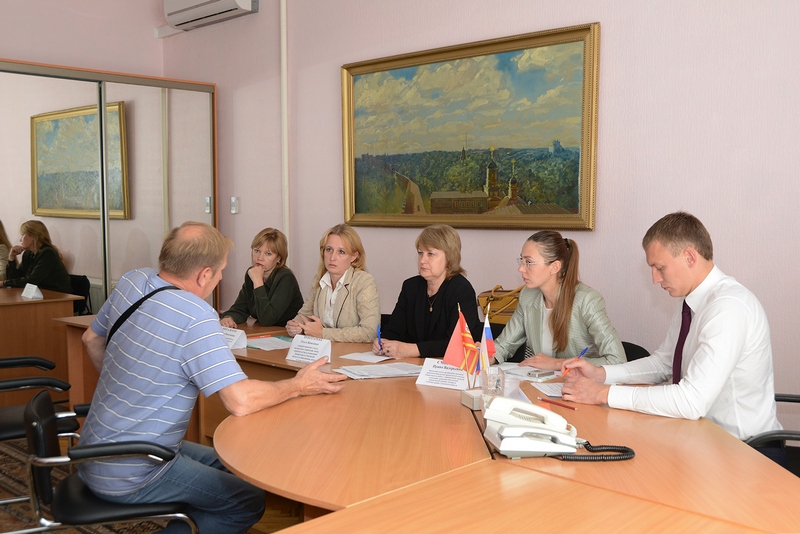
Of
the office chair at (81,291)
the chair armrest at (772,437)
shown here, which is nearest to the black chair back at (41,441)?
the chair armrest at (772,437)

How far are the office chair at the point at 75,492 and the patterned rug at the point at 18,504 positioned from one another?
1.14 m

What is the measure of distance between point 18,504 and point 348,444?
2458 mm

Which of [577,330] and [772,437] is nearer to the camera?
[772,437]

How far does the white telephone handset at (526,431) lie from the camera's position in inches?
80.9

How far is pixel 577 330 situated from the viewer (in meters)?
3.42

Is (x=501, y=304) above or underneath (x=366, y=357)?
above

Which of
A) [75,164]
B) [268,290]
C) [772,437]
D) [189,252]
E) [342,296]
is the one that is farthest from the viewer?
[75,164]

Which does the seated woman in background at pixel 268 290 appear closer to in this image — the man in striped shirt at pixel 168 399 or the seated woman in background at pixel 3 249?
the seated woman in background at pixel 3 249

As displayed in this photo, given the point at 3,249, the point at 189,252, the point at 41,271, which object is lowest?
the point at 41,271

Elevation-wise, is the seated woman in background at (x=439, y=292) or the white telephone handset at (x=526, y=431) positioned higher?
the seated woman in background at (x=439, y=292)

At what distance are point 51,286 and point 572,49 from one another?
4160mm

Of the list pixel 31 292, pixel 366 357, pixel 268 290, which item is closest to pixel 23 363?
pixel 268 290

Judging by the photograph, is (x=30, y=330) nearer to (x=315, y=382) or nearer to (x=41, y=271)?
(x=41, y=271)

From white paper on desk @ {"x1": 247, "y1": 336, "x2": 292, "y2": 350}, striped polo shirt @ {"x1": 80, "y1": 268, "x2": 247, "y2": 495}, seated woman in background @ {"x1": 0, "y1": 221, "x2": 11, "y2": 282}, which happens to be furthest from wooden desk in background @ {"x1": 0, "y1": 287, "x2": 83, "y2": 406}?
striped polo shirt @ {"x1": 80, "y1": 268, "x2": 247, "y2": 495}
